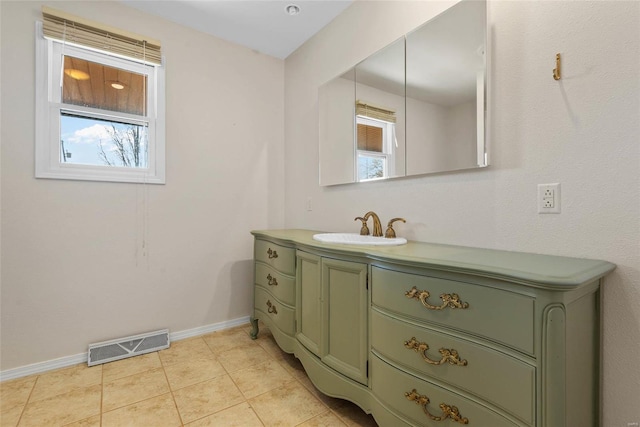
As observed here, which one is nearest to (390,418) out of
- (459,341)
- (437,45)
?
(459,341)

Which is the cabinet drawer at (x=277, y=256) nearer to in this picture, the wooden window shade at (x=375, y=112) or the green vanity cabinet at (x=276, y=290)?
the green vanity cabinet at (x=276, y=290)

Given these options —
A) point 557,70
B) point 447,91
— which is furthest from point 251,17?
A: point 557,70

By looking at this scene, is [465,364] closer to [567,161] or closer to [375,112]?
[567,161]

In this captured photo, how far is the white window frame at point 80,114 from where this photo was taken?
190 cm

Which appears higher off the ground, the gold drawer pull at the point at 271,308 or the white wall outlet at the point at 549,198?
the white wall outlet at the point at 549,198

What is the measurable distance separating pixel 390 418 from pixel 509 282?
30.1 inches

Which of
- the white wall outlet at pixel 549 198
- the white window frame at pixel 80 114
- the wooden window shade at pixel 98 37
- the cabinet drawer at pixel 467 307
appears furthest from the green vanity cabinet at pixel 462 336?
the wooden window shade at pixel 98 37

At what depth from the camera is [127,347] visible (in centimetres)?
212

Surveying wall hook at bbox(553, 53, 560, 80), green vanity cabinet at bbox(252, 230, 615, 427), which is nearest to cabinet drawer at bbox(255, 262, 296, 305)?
green vanity cabinet at bbox(252, 230, 615, 427)

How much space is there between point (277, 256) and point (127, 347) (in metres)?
1.33

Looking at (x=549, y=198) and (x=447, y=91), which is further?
(x=447, y=91)

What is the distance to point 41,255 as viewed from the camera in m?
1.91

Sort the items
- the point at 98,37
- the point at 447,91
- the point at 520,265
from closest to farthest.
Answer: the point at 520,265
the point at 447,91
the point at 98,37

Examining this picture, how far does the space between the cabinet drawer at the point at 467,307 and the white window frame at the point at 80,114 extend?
2.04m
